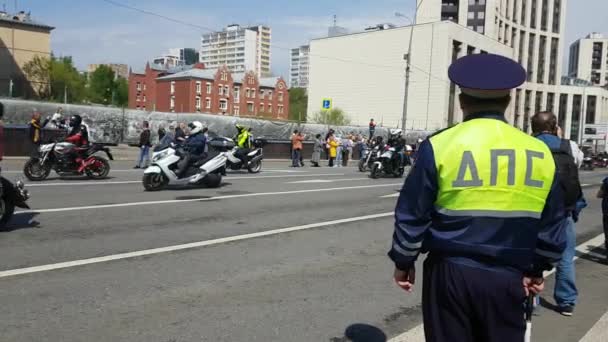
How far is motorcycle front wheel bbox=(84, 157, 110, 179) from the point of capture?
568 inches

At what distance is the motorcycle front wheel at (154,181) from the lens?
12.5 metres

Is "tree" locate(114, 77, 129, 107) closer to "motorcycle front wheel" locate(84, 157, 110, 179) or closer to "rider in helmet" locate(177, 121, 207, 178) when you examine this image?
"motorcycle front wheel" locate(84, 157, 110, 179)

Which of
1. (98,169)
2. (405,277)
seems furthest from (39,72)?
(405,277)

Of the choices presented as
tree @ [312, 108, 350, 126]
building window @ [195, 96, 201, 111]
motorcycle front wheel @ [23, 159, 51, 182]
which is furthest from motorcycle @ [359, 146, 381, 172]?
building window @ [195, 96, 201, 111]

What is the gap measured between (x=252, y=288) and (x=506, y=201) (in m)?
3.49

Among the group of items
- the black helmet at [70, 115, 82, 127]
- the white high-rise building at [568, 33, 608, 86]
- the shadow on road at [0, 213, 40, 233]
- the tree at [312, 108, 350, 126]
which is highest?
the white high-rise building at [568, 33, 608, 86]

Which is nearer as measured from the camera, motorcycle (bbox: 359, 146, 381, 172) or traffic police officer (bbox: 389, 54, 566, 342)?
traffic police officer (bbox: 389, 54, 566, 342)

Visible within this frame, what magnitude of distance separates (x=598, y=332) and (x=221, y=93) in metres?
117

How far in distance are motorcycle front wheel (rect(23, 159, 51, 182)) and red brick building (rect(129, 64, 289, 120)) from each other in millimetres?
95879

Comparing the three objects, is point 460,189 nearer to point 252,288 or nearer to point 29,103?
point 252,288

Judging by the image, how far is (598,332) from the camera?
472 cm

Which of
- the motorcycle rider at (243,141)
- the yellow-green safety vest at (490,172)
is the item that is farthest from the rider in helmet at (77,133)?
the yellow-green safety vest at (490,172)

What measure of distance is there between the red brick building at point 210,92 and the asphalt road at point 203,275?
101 metres

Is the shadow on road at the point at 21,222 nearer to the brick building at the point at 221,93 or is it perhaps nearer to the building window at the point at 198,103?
the brick building at the point at 221,93
